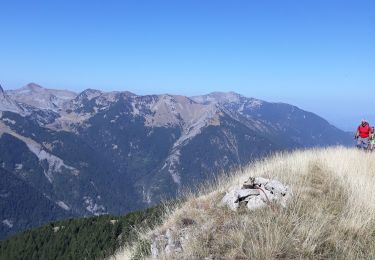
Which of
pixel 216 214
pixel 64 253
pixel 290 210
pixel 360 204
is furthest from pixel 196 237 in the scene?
pixel 64 253

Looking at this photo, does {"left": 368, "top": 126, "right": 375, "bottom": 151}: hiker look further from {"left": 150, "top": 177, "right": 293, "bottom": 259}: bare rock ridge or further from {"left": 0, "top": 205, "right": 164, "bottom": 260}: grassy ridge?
{"left": 0, "top": 205, "right": 164, "bottom": 260}: grassy ridge

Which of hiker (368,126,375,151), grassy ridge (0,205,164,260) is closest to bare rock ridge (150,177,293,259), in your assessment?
hiker (368,126,375,151)

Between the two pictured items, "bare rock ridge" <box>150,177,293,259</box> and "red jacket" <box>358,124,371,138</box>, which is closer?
"bare rock ridge" <box>150,177,293,259</box>

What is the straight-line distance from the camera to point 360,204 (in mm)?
10680

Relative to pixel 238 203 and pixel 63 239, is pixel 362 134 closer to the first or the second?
→ pixel 238 203

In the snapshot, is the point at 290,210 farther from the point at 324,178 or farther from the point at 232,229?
the point at 324,178

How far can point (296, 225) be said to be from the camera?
348 inches

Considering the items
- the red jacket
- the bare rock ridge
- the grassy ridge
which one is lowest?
the grassy ridge

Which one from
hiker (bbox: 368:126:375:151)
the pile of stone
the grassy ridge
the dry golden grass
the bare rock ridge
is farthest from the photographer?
the grassy ridge

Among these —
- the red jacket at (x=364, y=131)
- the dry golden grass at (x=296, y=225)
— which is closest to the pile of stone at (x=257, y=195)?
the dry golden grass at (x=296, y=225)

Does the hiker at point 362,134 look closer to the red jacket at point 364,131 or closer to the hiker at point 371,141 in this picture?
the red jacket at point 364,131

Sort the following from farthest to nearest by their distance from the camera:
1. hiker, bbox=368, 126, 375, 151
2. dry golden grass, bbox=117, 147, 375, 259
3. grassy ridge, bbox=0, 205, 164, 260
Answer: grassy ridge, bbox=0, 205, 164, 260 < hiker, bbox=368, 126, 375, 151 < dry golden grass, bbox=117, 147, 375, 259

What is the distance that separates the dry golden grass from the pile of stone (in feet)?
0.92

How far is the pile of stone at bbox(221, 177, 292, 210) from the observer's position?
10.8m
